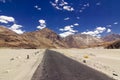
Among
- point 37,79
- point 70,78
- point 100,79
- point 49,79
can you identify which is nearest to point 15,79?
point 37,79

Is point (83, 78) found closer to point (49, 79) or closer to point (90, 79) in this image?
point (90, 79)

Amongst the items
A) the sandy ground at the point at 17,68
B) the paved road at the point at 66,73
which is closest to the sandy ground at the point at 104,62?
the paved road at the point at 66,73

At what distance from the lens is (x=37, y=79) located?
44.7 feet

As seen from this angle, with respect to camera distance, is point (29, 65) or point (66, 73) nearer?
point (66, 73)

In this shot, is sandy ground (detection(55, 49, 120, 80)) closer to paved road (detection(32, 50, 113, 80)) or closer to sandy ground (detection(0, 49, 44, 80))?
paved road (detection(32, 50, 113, 80))

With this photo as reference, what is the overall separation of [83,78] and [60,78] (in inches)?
61.4

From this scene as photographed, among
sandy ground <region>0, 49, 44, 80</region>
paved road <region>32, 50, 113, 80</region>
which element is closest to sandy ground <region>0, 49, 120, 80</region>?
sandy ground <region>0, 49, 44, 80</region>

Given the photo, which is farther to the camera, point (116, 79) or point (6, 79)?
point (116, 79)

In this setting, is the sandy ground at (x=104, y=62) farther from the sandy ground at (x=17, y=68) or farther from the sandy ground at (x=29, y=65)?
the sandy ground at (x=17, y=68)

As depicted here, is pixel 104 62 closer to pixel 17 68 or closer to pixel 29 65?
pixel 29 65

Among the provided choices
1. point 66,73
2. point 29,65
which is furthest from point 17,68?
point 66,73

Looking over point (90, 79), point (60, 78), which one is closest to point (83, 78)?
point (90, 79)

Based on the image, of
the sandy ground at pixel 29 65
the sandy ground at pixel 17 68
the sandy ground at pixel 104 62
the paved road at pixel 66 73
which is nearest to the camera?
the paved road at pixel 66 73

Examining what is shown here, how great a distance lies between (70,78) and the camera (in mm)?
→ 13711
